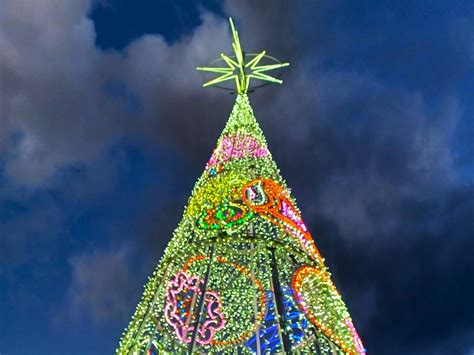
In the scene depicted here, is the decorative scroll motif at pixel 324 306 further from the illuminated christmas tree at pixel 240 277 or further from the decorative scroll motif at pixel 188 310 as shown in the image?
the decorative scroll motif at pixel 188 310

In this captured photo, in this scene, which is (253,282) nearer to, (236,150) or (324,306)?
(324,306)

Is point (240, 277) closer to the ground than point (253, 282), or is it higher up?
higher up

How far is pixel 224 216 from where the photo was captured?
444 inches

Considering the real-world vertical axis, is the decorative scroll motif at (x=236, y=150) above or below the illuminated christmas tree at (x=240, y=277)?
above

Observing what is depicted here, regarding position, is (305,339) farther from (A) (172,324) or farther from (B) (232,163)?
(B) (232,163)

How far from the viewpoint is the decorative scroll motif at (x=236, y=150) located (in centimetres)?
1259

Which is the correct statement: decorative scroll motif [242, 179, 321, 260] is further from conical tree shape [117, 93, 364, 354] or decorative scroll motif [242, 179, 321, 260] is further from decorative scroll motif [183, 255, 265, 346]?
decorative scroll motif [183, 255, 265, 346]

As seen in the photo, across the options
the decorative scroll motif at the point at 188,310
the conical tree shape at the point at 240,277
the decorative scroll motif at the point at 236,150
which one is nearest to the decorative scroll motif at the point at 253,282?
the conical tree shape at the point at 240,277

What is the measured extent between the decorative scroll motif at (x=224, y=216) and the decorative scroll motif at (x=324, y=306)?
6.43 ft

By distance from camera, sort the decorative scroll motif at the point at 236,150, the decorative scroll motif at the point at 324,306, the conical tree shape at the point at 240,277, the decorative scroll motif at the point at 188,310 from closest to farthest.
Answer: the decorative scroll motif at the point at 324,306 → the conical tree shape at the point at 240,277 → the decorative scroll motif at the point at 188,310 → the decorative scroll motif at the point at 236,150

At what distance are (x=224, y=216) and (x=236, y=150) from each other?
92.6 inches

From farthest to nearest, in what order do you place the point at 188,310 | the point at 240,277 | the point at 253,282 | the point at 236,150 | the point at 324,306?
the point at 240,277, the point at 236,150, the point at 188,310, the point at 253,282, the point at 324,306

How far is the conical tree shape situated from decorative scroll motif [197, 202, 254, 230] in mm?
27

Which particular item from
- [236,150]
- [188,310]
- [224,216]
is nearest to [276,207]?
[224,216]
